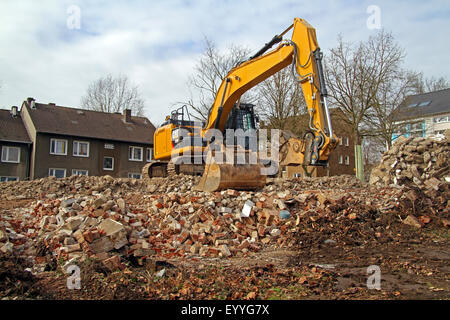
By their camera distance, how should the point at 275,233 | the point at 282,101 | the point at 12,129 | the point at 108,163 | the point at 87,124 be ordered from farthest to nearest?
the point at 87,124
the point at 108,163
the point at 12,129
the point at 282,101
the point at 275,233

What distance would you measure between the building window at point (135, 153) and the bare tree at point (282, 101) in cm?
1404

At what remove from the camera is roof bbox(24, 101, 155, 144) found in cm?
2920

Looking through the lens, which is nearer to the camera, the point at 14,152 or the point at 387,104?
the point at 387,104

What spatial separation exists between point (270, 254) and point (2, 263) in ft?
13.3

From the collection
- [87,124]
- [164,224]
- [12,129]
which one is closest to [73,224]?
[164,224]

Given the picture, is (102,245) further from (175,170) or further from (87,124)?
(87,124)

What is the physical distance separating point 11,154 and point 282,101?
20.2m

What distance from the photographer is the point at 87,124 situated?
1241 inches

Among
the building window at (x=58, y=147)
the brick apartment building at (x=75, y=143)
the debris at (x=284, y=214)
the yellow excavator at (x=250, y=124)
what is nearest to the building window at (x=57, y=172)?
the brick apartment building at (x=75, y=143)

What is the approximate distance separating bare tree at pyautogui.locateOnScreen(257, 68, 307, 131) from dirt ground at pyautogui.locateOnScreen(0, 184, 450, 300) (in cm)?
1584

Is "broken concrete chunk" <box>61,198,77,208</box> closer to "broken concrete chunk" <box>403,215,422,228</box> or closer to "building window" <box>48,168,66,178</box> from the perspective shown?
"broken concrete chunk" <box>403,215,422,228</box>

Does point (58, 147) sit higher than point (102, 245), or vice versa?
point (58, 147)

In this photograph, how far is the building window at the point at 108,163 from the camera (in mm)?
30753
